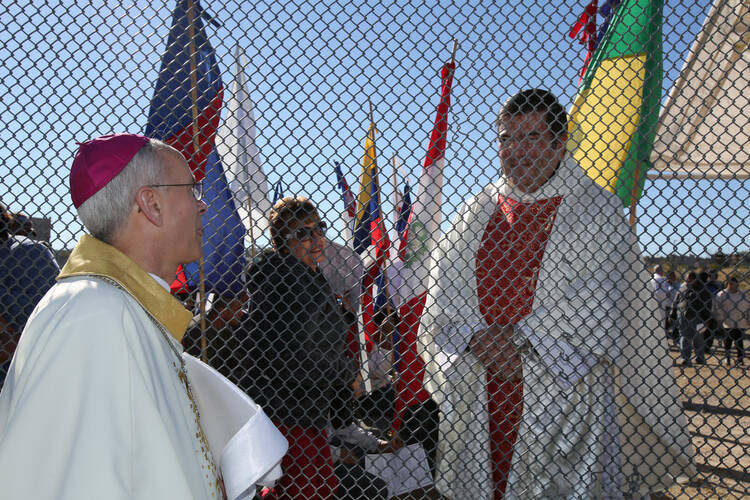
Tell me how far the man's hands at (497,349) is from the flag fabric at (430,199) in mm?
432

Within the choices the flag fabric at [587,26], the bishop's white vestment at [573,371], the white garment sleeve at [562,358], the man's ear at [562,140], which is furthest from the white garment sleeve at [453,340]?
the flag fabric at [587,26]

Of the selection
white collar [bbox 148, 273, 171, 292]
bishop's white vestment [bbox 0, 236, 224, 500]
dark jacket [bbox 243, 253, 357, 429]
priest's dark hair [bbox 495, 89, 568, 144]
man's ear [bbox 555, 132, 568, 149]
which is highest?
priest's dark hair [bbox 495, 89, 568, 144]

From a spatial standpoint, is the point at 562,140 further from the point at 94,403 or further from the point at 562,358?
the point at 94,403

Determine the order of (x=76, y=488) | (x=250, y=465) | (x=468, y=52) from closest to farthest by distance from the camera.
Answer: (x=76, y=488) < (x=250, y=465) < (x=468, y=52)

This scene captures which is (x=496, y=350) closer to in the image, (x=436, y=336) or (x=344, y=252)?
(x=436, y=336)

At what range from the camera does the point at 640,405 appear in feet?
8.64

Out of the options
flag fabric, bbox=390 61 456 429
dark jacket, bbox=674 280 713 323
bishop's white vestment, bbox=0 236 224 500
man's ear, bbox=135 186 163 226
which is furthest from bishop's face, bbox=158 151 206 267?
dark jacket, bbox=674 280 713 323

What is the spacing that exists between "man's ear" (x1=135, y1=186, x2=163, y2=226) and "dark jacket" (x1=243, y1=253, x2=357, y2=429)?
1.16 meters

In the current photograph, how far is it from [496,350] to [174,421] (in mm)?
1746

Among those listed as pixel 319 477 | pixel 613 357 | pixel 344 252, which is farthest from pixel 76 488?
pixel 344 252

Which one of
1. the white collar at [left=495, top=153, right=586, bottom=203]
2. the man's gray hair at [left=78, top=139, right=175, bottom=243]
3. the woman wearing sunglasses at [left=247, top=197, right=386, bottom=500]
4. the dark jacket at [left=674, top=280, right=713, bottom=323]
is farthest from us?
the dark jacket at [left=674, top=280, right=713, bottom=323]

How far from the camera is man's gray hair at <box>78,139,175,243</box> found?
1.35 metres

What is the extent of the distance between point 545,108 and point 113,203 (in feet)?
6.71

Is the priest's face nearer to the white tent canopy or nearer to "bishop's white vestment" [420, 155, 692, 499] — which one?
"bishop's white vestment" [420, 155, 692, 499]
